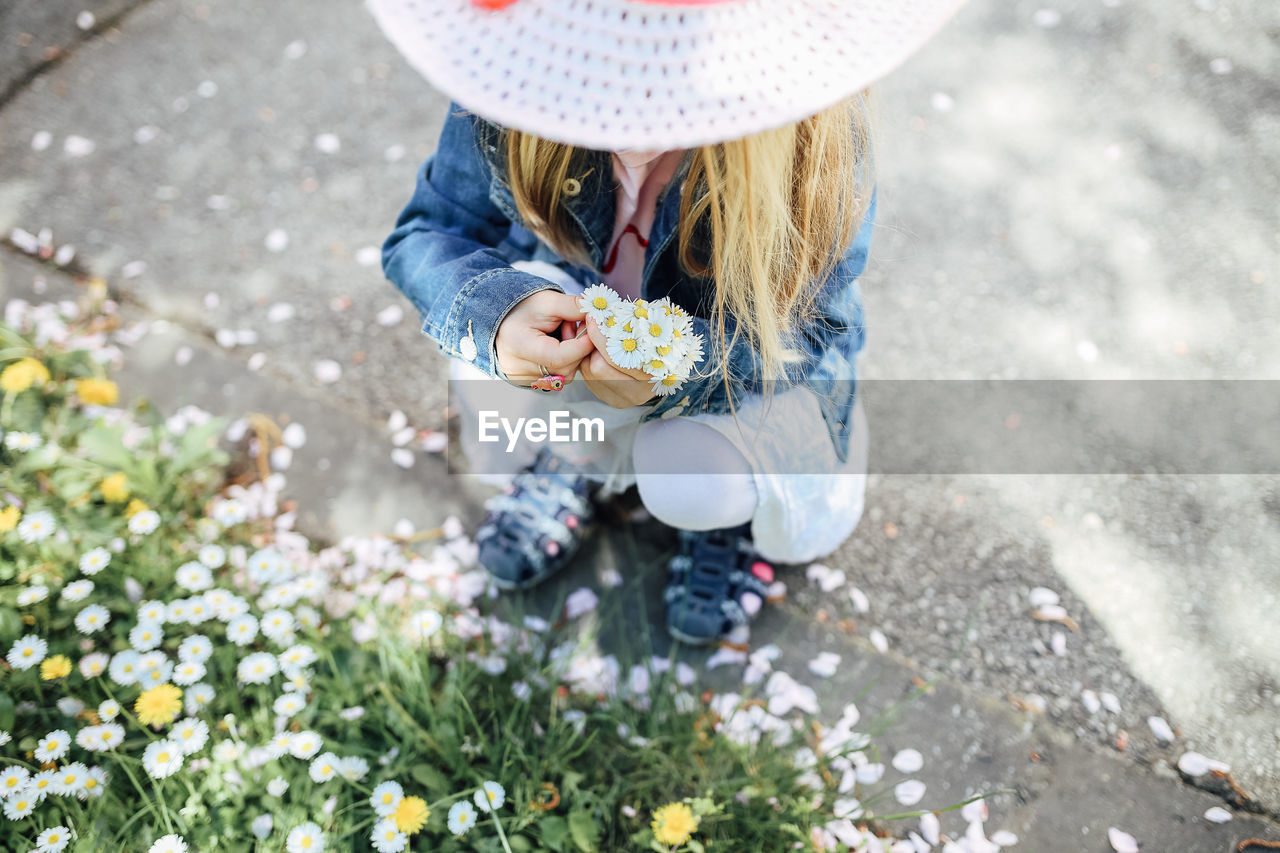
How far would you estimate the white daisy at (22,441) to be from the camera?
1.55 meters

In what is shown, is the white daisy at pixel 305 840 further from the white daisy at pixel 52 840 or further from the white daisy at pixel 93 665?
the white daisy at pixel 93 665

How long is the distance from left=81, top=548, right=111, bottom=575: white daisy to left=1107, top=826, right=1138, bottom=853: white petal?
171cm

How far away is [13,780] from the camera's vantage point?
1.14m

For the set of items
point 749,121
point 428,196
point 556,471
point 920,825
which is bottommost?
point 920,825

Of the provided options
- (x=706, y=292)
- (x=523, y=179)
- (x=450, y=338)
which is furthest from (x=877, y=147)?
(x=450, y=338)

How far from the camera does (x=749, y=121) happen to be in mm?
728

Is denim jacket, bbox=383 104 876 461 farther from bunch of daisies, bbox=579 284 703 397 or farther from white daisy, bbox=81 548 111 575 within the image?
→ white daisy, bbox=81 548 111 575

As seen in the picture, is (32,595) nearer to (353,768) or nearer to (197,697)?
(197,697)

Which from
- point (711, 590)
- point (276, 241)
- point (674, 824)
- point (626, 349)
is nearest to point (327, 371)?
point (276, 241)

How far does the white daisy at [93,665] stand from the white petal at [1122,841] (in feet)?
5.34

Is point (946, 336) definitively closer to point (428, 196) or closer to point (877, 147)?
point (877, 147)

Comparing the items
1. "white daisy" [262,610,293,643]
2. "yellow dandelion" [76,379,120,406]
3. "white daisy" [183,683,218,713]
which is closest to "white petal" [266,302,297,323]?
"yellow dandelion" [76,379,120,406]

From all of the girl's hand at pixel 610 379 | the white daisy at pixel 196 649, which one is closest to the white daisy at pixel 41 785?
the white daisy at pixel 196 649

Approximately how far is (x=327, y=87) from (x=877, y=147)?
174cm
